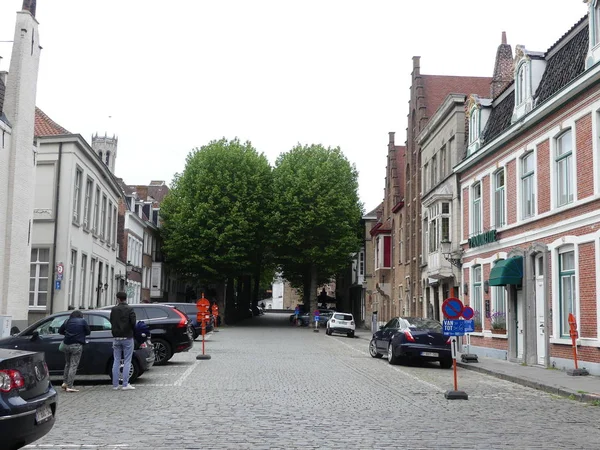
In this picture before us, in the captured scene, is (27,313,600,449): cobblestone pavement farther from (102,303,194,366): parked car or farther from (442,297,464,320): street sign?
(442,297,464,320): street sign

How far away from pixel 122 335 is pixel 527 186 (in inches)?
556

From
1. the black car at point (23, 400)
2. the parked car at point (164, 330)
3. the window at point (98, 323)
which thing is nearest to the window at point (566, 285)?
the parked car at point (164, 330)

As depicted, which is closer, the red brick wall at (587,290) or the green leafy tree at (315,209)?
the red brick wall at (587,290)

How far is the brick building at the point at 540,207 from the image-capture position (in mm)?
18281

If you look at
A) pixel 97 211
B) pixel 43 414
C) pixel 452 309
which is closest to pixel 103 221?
pixel 97 211

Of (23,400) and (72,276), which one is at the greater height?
(72,276)

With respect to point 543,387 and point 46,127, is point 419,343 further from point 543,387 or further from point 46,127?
point 46,127

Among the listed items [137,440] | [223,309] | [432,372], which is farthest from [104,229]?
[137,440]

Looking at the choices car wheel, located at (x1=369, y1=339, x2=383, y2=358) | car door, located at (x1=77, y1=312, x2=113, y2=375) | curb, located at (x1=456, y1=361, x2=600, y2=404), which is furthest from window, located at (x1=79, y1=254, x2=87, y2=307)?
curb, located at (x1=456, y1=361, x2=600, y2=404)

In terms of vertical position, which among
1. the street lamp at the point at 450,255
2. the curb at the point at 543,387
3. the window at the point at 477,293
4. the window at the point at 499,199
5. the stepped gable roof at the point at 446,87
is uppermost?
the stepped gable roof at the point at 446,87

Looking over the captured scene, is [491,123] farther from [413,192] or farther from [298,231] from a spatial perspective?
[298,231]

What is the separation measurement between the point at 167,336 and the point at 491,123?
14.5m

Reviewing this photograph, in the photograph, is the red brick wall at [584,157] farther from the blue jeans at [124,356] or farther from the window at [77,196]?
the window at [77,196]

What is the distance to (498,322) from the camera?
25.0 meters
